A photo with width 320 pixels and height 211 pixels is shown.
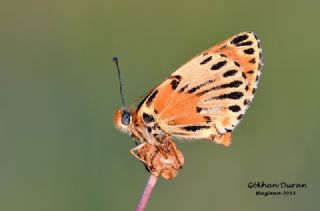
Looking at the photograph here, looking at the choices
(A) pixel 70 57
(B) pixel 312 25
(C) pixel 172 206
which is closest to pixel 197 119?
(C) pixel 172 206

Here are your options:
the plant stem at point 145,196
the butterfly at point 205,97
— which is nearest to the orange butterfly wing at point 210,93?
the butterfly at point 205,97

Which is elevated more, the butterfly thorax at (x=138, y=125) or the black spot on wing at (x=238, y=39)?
the black spot on wing at (x=238, y=39)

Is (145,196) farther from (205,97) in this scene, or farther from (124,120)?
(205,97)

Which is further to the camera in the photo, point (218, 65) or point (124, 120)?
point (218, 65)

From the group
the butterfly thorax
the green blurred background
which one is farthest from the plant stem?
the green blurred background

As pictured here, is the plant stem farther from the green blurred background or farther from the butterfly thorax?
the green blurred background

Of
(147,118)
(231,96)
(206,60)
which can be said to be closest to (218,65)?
(206,60)

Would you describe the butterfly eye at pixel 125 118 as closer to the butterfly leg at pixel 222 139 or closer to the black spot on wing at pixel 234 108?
the butterfly leg at pixel 222 139
